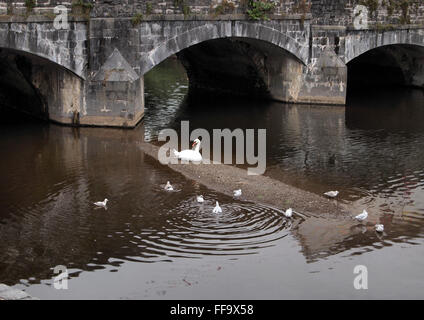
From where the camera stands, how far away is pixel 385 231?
1437 cm

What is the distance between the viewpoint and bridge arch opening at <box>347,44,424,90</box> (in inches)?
1345

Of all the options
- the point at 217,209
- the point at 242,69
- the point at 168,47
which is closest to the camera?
the point at 217,209

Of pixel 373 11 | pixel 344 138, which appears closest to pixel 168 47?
pixel 344 138

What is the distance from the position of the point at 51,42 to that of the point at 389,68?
66.2ft

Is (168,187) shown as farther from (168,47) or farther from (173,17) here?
(173,17)

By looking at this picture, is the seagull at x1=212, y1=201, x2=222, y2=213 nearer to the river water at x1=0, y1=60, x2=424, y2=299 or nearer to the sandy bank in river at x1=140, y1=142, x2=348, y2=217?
the river water at x1=0, y1=60, x2=424, y2=299

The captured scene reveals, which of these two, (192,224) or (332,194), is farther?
(332,194)

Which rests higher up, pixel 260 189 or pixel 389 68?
pixel 389 68

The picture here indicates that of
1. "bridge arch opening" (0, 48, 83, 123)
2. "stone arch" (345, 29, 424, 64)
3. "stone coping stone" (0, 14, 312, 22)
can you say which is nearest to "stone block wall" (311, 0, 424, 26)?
"stone arch" (345, 29, 424, 64)

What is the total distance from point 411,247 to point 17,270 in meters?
7.41

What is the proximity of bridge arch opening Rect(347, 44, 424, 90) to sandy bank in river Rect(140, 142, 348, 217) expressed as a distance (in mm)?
16991

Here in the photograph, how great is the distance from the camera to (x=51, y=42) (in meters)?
21.9

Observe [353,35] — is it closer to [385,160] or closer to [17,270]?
[385,160]

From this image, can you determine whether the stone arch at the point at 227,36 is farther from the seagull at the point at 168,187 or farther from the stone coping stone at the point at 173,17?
the seagull at the point at 168,187
